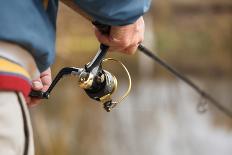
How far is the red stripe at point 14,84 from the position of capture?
2.97 ft

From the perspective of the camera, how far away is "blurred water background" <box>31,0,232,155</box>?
136 inches

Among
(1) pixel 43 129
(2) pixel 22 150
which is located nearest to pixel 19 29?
(2) pixel 22 150

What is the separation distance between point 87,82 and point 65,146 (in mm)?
2273

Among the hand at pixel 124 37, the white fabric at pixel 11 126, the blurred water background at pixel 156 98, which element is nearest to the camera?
the white fabric at pixel 11 126

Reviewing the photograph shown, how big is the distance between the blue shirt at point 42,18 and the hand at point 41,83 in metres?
0.10

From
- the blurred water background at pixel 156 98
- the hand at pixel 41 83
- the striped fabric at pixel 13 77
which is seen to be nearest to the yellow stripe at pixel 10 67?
the striped fabric at pixel 13 77

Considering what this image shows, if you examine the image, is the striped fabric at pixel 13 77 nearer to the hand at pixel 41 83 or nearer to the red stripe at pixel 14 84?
A: the red stripe at pixel 14 84

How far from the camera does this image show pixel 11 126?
0.91 m

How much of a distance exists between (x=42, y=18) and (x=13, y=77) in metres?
0.11

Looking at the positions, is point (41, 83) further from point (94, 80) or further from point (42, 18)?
point (42, 18)

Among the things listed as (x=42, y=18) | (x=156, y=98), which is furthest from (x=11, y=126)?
(x=156, y=98)

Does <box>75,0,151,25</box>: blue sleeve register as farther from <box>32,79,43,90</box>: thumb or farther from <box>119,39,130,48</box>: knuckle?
<box>32,79,43,90</box>: thumb

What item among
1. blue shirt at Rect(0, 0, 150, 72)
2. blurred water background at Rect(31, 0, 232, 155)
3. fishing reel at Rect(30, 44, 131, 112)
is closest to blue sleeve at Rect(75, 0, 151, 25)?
blue shirt at Rect(0, 0, 150, 72)

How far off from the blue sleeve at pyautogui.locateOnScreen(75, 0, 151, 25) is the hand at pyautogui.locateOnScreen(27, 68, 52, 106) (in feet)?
0.55
